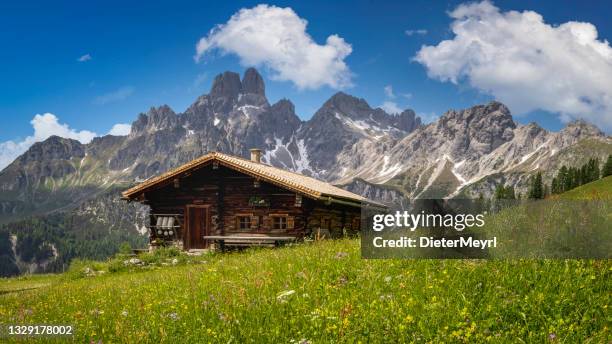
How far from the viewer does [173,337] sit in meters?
6.61

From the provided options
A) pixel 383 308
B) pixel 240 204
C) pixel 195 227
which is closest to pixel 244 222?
pixel 240 204

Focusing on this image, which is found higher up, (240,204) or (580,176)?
(580,176)

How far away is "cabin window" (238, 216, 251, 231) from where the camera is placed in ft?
92.8

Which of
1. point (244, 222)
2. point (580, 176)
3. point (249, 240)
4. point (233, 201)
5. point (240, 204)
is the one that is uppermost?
point (580, 176)

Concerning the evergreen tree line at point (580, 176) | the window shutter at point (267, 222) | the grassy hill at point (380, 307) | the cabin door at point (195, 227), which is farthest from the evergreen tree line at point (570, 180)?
the grassy hill at point (380, 307)

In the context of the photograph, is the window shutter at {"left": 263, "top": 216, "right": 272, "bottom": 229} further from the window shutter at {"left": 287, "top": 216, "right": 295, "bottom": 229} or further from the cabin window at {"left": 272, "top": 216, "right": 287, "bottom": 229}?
the window shutter at {"left": 287, "top": 216, "right": 295, "bottom": 229}

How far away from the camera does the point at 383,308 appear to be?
6.71 metres

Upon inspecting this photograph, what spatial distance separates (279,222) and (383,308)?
21098mm

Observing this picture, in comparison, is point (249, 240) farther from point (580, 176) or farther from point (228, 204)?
point (580, 176)

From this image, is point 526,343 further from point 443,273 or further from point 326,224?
point 326,224

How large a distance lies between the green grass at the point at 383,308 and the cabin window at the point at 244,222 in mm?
18780

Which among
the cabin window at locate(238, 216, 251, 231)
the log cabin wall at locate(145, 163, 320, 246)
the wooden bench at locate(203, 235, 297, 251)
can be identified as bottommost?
the wooden bench at locate(203, 235, 297, 251)

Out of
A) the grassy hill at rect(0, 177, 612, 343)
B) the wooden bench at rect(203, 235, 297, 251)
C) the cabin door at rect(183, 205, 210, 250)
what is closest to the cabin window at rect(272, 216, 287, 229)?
the wooden bench at rect(203, 235, 297, 251)

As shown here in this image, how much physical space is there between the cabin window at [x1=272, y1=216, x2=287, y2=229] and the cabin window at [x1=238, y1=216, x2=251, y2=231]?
1.63 meters
